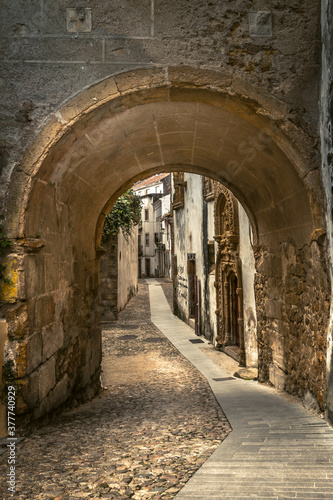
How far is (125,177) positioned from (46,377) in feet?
11.3

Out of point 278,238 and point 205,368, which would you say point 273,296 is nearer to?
point 278,238

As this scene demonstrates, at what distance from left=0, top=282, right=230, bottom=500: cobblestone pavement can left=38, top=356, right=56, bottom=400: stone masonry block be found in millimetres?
356

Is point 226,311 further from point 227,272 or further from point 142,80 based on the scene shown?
point 142,80

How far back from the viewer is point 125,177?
6652mm

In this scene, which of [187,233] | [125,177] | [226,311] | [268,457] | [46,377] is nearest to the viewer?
[268,457]

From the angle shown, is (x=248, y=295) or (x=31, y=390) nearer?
(x=31, y=390)

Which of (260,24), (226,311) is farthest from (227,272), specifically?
(260,24)

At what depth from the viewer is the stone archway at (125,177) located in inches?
155

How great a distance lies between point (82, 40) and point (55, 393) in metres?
3.74

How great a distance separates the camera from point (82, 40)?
4074mm

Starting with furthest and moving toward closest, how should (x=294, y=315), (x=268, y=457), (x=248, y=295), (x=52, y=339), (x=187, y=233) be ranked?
1. (x=187, y=233)
2. (x=248, y=295)
3. (x=294, y=315)
4. (x=52, y=339)
5. (x=268, y=457)

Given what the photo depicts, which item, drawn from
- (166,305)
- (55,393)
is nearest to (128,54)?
(55,393)

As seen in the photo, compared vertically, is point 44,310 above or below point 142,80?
below

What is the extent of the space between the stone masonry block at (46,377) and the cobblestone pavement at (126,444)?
0.36m
